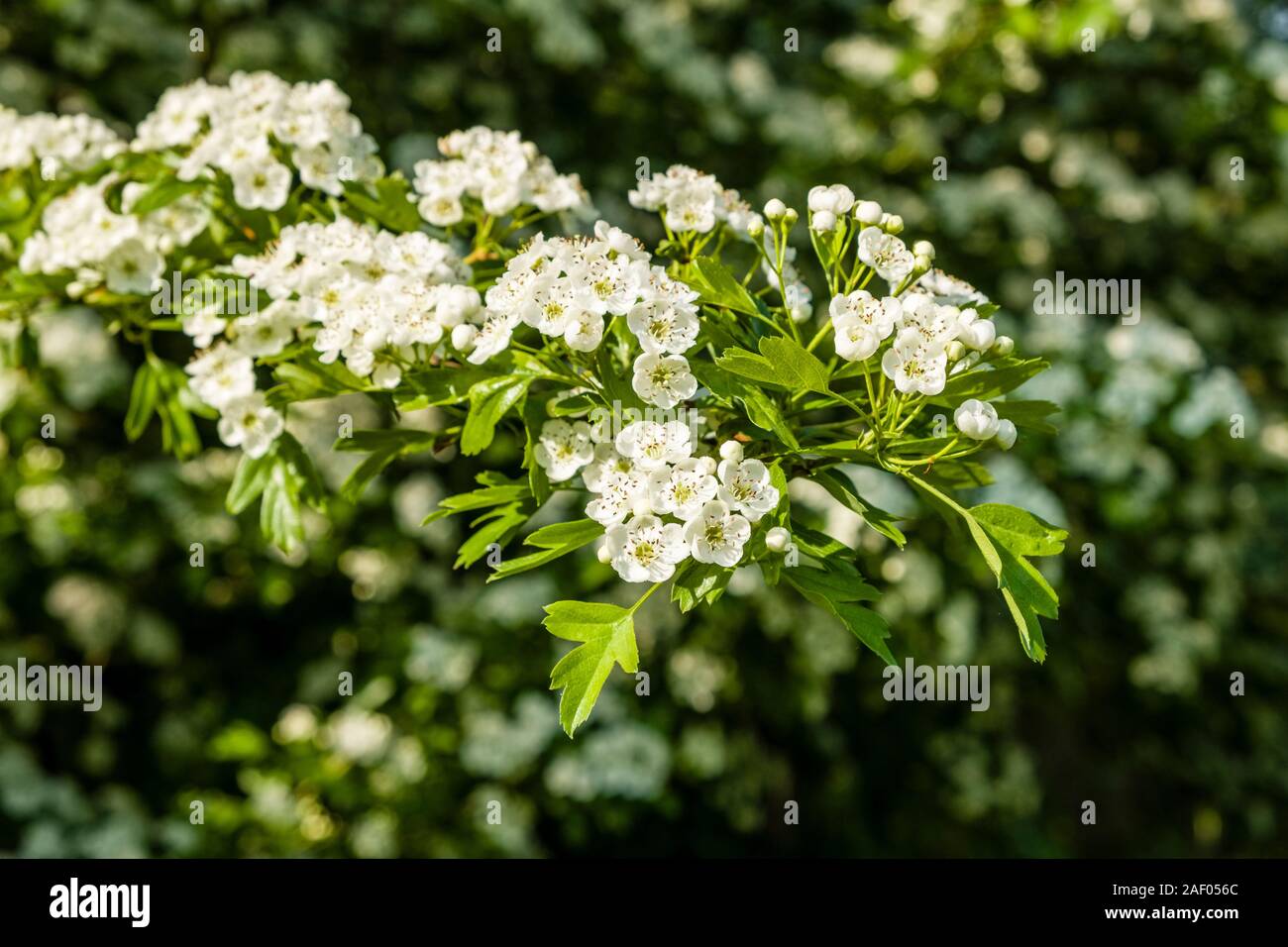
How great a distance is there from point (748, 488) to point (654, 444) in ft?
0.25

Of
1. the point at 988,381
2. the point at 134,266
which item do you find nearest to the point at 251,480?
the point at 134,266

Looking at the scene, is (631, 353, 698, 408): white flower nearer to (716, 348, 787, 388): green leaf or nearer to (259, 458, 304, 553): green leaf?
(716, 348, 787, 388): green leaf

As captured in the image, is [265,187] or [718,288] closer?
[718,288]

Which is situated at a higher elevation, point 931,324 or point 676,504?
point 931,324

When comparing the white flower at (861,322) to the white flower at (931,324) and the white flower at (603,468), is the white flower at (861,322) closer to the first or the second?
the white flower at (931,324)

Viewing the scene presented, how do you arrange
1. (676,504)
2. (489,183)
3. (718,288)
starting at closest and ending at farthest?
(676,504) < (718,288) < (489,183)

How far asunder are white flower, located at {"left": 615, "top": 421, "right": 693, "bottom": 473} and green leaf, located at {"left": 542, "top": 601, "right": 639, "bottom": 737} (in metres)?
0.12

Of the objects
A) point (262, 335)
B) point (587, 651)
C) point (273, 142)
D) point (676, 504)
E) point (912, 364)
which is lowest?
point (587, 651)

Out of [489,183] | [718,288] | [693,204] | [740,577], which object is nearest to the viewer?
[718,288]

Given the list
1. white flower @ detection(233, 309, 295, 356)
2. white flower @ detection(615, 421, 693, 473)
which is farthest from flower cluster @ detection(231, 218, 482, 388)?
white flower @ detection(615, 421, 693, 473)

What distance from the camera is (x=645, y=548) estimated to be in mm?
833

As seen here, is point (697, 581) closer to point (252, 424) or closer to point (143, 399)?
point (252, 424)

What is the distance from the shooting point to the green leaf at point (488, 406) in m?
0.93

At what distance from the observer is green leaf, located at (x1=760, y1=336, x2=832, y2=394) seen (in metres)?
0.84
